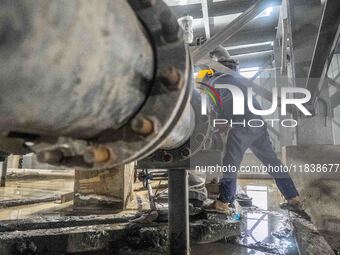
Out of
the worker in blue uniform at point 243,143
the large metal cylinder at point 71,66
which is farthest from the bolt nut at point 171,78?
the worker in blue uniform at point 243,143

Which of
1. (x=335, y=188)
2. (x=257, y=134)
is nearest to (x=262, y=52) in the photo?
(x=257, y=134)

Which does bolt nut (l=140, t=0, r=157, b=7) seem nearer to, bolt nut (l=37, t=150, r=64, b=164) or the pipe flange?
bolt nut (l=37, t=150, r=64, b=164)

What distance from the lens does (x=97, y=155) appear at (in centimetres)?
48

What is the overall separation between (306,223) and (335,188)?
70 cm

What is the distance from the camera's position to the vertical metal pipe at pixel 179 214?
1.21m

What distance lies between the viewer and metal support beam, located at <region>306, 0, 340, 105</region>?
1423mm

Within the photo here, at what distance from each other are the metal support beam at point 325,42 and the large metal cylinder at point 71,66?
1332 mm

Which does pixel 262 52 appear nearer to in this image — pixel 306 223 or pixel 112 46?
pixel 306 223

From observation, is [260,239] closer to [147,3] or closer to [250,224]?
[250,224]

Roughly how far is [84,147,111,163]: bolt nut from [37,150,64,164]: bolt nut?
0.05 metres

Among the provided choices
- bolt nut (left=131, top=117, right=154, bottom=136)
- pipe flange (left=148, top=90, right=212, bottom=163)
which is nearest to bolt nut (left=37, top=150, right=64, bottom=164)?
bolt nut (left=131, top=117, right=154, bottom=136)

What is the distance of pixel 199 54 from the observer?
216 cm

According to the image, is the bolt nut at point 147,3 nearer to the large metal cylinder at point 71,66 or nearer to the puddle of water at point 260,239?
the large metal cylinder at point 71,66

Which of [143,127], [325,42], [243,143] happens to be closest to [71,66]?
[143,127]
